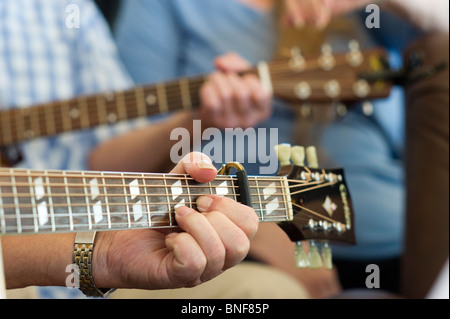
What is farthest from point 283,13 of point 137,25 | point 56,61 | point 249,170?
point 249,170

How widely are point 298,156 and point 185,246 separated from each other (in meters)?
0.14

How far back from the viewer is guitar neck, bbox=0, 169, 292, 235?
404 millimetres

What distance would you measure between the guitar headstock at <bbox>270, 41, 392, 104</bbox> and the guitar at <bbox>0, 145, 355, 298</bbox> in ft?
1.21

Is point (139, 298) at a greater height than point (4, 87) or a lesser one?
lesser

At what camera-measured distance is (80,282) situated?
19.6 inches

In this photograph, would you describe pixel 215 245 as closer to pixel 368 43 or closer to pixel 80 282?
pixel 80 282

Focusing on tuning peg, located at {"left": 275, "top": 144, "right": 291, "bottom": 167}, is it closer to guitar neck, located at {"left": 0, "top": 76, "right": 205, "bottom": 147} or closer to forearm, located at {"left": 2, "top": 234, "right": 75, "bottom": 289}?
forearm, located at {"left": 2, "top": 234, "right": 75, "bottom": 289}

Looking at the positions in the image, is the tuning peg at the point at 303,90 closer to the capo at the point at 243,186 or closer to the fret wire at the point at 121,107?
the fret wire at the point at 121,107

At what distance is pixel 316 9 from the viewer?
92cm

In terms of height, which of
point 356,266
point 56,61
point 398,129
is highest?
point 56,61

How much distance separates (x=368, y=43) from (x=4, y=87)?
632mm

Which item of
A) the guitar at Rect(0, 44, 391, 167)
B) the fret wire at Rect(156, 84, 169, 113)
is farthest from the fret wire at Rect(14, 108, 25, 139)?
the fret wire at Rect(156, 84, 169, 113)

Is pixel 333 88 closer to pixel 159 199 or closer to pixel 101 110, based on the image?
pixel 101 110

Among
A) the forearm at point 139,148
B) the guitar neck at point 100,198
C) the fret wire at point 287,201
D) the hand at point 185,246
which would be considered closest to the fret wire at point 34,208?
the guitar neck at point 100,198
